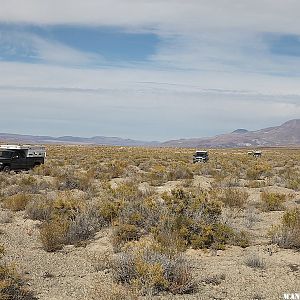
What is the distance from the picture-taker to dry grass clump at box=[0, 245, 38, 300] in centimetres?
654

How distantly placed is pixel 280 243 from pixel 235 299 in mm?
3564

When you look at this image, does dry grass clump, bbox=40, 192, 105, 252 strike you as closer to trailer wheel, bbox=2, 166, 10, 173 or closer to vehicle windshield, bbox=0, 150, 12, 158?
trailer wheel, bbox=2, 166, 10, 173

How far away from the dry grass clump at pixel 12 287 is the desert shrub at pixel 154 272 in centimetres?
155

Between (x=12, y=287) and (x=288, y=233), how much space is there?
6272 mm

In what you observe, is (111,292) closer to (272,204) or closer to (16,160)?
(272,204)

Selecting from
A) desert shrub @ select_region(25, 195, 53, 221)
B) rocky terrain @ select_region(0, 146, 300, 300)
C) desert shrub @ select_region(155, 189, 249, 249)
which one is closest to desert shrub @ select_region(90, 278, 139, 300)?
rocky terrain @ select_region(0, 146, 300, 300)

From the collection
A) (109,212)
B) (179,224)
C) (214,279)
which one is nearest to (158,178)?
(109,212)

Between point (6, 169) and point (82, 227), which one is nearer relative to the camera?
point (82, 227)

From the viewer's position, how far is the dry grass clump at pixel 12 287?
257 inches

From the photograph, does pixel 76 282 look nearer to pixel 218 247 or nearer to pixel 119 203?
A: pixel 218 247

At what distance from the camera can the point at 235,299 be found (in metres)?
6.98

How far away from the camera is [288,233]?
1016 centimetres

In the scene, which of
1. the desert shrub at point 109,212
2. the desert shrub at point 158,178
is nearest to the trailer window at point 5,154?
the desert shrub at point 158,178

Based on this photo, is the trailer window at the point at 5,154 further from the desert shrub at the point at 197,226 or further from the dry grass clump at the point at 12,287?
the dry grass clump at the point at 12,287
